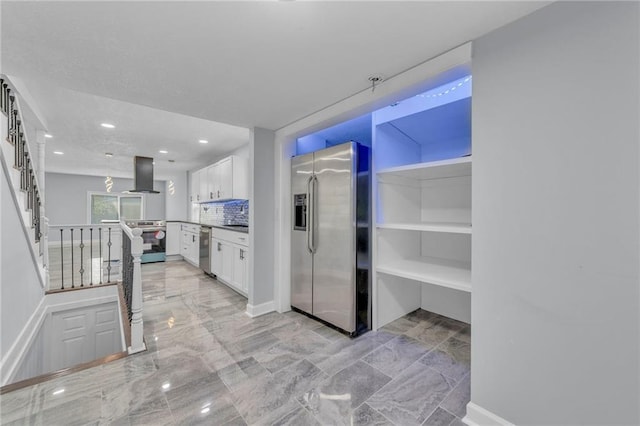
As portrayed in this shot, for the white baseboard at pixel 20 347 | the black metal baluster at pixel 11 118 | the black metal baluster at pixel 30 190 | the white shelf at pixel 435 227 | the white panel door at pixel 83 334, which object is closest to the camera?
the white shelf at pixel 435 227

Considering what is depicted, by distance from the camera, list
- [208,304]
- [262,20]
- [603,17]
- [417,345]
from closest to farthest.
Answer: [603,17], [262,20], [417,345], [208,304]

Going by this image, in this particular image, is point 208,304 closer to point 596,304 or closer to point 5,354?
point 5,354

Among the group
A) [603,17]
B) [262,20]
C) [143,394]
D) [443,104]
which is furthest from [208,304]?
[603,17]

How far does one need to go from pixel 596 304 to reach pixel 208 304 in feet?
11.7

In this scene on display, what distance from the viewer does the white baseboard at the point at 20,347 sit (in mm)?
1975

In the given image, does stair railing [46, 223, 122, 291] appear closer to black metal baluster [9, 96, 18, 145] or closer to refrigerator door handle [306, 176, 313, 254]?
black metal baluster [9, 96, 18, 145]

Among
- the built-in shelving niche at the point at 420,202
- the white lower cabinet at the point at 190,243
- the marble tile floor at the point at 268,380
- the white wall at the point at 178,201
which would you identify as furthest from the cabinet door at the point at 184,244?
the built-in shelving niche at the point at 420,202

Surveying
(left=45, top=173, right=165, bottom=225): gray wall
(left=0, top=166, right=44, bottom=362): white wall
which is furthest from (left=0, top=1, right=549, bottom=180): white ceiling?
(left=45, top=173, right=165, bottom=225): gray wall

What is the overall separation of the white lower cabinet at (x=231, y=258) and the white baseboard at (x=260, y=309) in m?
0.53

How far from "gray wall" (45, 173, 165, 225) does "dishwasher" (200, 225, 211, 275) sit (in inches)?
216

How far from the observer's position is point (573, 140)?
115cm

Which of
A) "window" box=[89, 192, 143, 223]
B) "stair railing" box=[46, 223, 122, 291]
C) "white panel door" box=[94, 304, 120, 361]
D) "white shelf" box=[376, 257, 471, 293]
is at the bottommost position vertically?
"white panel door" box=[94, 304, 120, 361]

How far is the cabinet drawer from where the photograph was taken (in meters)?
3.54

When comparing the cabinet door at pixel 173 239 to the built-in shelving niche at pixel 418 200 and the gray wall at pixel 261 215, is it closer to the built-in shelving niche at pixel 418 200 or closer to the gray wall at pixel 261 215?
the gray wall at pixel 261 215
